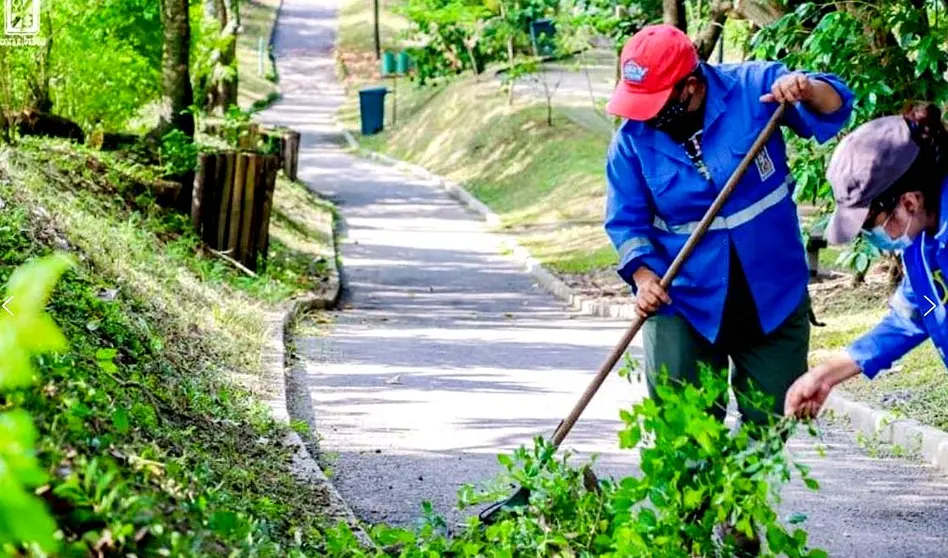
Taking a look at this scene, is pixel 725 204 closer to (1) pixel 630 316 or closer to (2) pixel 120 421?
(2) pixel 120 421

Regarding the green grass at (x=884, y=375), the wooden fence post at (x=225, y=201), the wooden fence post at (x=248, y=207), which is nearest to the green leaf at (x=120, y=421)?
the green grass at (x=884, y=375)

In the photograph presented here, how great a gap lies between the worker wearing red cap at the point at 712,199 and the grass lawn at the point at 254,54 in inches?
1468

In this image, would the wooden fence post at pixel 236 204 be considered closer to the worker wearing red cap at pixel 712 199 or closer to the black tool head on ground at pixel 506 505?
the black tool head on ground at pixel 506 505

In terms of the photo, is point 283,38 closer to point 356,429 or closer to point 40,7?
point 40,7

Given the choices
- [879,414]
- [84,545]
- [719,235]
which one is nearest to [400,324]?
[879,414]

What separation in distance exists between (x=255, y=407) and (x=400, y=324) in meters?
7.10

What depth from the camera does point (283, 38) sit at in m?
67.5

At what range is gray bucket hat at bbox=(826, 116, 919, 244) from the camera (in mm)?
4566

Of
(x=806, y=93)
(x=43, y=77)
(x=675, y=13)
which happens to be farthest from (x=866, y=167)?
(x=43, y=77)

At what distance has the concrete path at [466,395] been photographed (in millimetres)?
8141

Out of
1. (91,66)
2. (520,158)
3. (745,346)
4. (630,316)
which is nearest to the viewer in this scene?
(745,346)

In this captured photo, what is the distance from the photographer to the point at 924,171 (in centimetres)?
462

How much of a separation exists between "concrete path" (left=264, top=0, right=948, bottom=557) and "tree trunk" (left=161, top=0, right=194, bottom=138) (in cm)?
248

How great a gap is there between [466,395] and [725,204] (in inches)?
223
